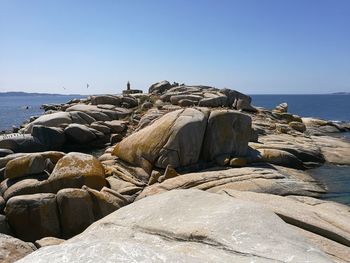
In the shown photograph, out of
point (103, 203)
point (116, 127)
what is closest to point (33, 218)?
point (103, 203)

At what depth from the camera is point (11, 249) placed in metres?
7.80

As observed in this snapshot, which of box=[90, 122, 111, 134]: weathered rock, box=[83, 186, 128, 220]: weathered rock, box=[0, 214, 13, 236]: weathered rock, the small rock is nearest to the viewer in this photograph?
box=[0, 214, 13, 236]: weathered rock

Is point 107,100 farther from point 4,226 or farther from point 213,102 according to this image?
point 4,226

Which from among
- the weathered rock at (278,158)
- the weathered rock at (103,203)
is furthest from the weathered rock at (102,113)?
the weathered rock at (103,203)

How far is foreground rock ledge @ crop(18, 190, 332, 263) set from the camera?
197 inches

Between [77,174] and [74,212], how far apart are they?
8.26 ft

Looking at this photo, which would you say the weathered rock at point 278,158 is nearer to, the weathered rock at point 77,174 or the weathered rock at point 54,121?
the weathered rock at point 77,174

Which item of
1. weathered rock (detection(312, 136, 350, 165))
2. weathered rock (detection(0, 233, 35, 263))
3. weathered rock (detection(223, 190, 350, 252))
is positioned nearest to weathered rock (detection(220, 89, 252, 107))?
weathered rock (detection(312, 136, 350, 165))

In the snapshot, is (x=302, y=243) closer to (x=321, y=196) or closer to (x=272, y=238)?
(x=272, y=238)

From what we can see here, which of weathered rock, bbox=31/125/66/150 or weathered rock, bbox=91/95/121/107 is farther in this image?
weathered rock, bbox=91/95/121/107

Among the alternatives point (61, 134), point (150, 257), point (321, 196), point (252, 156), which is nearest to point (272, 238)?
point (150, 257)

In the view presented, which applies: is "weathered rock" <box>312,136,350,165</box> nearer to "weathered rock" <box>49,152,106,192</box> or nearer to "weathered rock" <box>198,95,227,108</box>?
"weathered rock" <box>198,95,227,108</box>

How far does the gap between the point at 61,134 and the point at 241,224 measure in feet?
A: 69.7

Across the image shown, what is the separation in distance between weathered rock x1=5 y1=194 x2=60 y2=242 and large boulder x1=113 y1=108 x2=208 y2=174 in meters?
5.85
